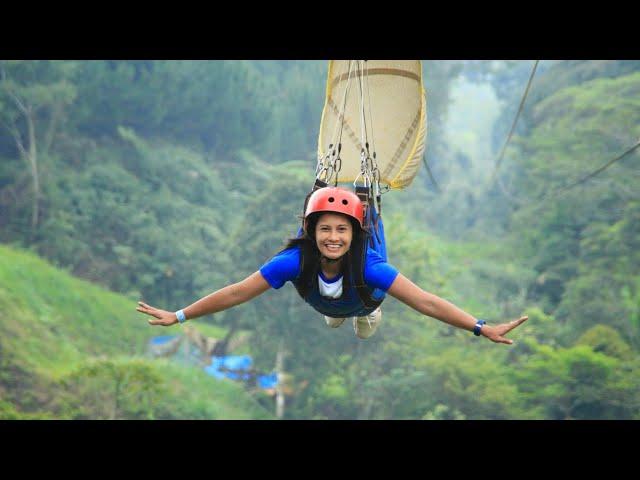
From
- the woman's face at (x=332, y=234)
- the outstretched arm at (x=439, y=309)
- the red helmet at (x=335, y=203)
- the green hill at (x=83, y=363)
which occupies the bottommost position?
the outstretched arm at (x=439, y=309)

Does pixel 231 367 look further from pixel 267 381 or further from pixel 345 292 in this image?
pixel 345 292

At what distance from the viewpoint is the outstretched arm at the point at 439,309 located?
3.18 m

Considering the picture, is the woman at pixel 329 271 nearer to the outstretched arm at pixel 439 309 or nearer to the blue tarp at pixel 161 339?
the outstretched arm at pixel 439 309

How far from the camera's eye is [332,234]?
340 centimetres

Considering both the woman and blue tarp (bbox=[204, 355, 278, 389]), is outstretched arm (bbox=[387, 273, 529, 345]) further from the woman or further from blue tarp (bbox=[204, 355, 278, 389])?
blue tarp (bbox=[204, 355, 278, 389])

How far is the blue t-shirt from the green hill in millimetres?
10904

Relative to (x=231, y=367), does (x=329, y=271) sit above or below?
below

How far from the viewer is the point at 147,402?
14.4 m

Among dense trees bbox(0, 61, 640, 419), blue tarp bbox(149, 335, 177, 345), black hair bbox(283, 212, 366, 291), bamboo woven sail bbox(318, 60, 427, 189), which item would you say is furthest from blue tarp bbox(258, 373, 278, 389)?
black hair bbox(283, 212, 366, 291)

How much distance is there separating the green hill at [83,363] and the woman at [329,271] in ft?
36.0

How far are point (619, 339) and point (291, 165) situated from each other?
701 centimetres

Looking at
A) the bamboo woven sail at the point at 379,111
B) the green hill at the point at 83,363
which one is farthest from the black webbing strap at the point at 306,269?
the green hill at the point at 83,363

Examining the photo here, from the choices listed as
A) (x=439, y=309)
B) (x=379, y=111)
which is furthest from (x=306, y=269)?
(x=379, y=111)

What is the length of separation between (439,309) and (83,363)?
11866mm
